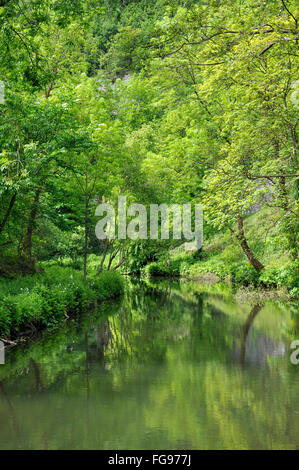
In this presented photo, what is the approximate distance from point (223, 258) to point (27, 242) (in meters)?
15.5

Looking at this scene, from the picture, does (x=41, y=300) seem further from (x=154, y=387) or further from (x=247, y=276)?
(x=247, y=276)

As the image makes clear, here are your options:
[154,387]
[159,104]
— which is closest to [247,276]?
[159,104]

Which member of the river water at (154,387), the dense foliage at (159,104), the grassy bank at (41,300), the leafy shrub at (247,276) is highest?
the dense foliage at (159,104)

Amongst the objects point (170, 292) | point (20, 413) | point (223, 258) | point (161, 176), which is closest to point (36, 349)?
point (20, 413)

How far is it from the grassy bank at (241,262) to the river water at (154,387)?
5.07 meters

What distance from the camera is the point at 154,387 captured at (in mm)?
7281

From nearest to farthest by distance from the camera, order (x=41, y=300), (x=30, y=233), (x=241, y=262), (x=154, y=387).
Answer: (x=154, y=387) < (x=41, y=300) < (x=30, y=233) < (x=241, y=262)

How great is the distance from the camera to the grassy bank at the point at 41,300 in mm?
10625

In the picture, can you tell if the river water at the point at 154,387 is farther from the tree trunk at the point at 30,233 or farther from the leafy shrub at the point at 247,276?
the leafy shrub at the point at 247,276

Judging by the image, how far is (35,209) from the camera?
15.3 meters

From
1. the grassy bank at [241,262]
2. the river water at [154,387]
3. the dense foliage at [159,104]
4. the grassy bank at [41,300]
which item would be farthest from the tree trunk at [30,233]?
the grassy bank at [241,262]

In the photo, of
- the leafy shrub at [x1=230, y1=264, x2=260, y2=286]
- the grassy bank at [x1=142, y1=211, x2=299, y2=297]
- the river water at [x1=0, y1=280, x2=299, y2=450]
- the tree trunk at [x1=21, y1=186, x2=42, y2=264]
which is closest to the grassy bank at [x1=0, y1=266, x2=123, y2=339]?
the river water at [x1=0, y1=280, x2=299, y2=450]

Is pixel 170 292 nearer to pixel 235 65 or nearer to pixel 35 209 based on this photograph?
pixel 35 209

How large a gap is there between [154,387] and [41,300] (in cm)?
580
